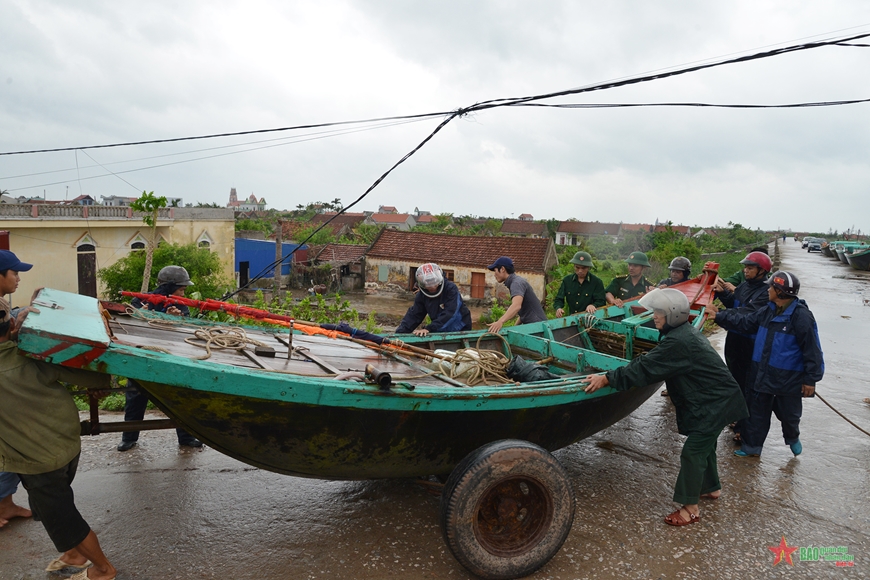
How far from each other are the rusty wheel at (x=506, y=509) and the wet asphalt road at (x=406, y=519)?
223 mm

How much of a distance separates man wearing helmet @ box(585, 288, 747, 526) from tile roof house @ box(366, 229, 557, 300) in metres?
20.8

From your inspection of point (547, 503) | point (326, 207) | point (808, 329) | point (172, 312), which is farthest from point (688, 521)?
point (326, 207)

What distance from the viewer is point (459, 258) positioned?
2702cm

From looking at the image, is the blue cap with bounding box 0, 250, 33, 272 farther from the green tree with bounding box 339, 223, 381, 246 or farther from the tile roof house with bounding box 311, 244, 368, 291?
the green tree with bounding box 339, 223, 381, 246

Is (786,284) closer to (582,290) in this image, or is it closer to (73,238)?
(582,290)

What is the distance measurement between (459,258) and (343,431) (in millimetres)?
24166

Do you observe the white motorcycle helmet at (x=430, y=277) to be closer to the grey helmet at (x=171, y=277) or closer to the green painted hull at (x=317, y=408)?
the green painted hull at (x=317, y=408)

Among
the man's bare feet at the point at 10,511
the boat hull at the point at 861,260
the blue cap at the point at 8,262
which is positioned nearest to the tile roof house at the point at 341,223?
the boat hull at the point at 861,260

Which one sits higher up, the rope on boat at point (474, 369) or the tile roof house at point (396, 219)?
the tile roof house at point (396, 219)

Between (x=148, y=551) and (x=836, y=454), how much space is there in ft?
18.4

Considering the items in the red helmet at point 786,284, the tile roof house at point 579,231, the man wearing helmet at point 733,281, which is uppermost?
the tile roof house at point 579,231

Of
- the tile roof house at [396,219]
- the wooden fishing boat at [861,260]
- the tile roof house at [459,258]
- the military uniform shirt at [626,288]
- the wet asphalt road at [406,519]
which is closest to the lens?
the wet asphalt road at [406,519]

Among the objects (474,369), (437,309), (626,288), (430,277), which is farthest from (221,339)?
(626,288)

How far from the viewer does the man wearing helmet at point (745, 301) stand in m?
5.15
